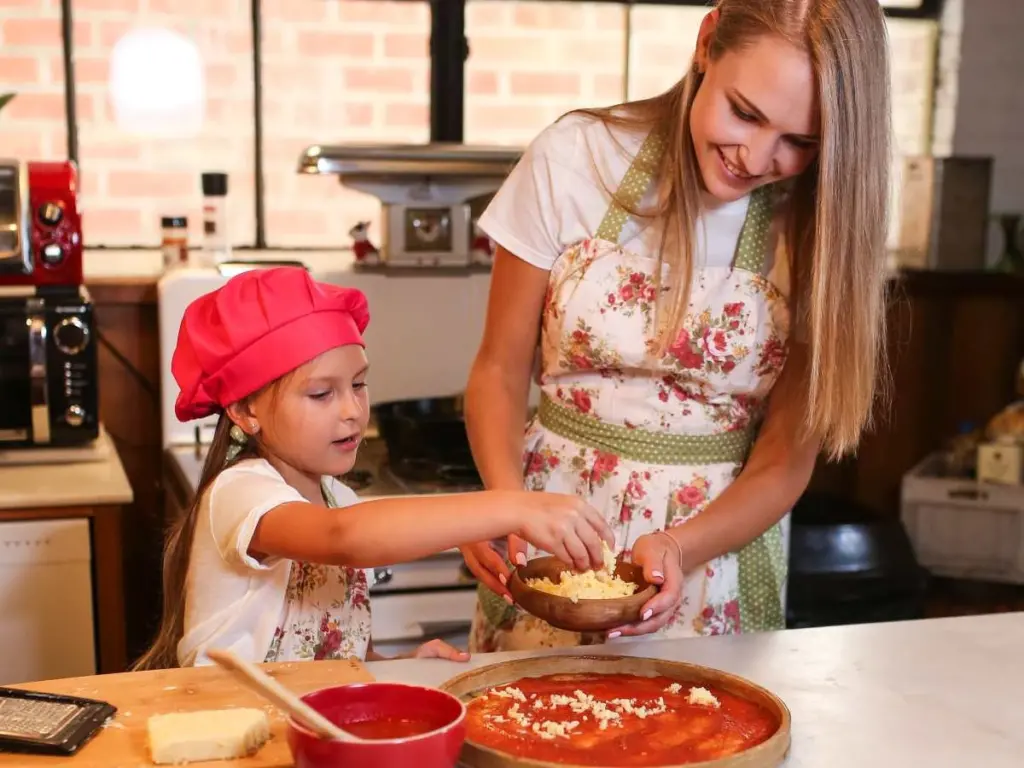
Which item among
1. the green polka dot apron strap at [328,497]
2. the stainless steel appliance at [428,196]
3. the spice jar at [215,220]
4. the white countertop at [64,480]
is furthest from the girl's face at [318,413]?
the spice jar at [215,220]

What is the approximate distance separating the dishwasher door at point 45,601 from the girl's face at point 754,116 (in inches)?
50.2

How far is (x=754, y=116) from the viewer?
144 centimetres

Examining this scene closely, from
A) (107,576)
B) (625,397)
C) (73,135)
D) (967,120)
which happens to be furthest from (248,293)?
(967,120)

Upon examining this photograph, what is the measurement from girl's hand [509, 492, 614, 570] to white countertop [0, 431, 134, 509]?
1138 mm

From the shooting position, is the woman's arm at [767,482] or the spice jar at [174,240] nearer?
the woman's arm at [767,482]

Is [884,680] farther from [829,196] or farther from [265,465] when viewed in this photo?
[265,465]

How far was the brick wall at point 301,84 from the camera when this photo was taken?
2.83 meters

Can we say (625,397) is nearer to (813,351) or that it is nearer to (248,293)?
(813,351)

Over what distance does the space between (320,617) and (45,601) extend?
911 millimetres

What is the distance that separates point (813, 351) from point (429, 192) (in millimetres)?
1426

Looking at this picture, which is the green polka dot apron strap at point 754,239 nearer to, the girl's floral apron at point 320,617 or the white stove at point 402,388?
the girl's floral apron at point 320,617

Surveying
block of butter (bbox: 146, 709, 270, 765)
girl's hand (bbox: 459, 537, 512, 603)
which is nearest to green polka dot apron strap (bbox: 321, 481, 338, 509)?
girl's hand (bbox: 459, 537, 512, 603)

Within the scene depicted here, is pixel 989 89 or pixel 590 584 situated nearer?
pixel 590 584

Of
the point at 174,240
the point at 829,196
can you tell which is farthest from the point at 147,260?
the point at 829,196
